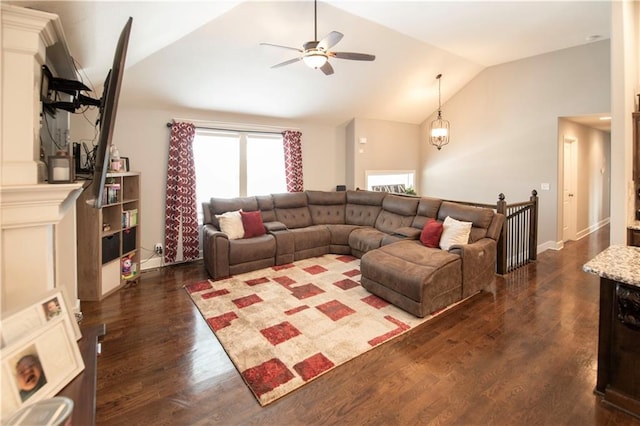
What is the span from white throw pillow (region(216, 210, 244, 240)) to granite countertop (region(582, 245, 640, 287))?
3.89 metres

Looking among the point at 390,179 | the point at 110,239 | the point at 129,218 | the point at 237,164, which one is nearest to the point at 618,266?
the point at 110,239

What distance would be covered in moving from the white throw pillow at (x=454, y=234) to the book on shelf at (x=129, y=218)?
4.04 meters

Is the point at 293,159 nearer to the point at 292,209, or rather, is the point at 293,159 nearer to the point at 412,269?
the point at 292,209

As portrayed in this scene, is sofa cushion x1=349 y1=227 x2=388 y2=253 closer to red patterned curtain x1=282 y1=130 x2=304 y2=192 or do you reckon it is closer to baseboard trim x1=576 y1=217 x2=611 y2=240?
red patterned curtain x1=282 y1=130 x2=304 y2=192

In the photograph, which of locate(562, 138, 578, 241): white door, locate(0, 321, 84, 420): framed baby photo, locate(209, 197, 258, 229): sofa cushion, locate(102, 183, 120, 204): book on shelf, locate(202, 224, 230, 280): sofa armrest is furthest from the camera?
locate(562, 138, 578, 241): white door

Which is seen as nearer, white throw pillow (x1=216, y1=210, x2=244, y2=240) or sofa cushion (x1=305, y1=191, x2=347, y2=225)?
white throw pillow (x1=216, y1=210, x2=244, y2=240)

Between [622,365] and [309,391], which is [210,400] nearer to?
[309,391]

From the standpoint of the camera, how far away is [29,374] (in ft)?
3.51

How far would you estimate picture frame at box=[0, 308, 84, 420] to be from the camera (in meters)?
1.01

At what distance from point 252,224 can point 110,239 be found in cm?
178

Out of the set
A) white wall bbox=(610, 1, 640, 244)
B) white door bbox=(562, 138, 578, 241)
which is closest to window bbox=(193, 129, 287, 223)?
white wall bbox=(610, 1, 640, 244)

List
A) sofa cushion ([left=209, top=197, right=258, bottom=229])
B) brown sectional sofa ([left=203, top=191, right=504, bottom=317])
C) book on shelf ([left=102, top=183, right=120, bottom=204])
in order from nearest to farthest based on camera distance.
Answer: brown sectional sofa ([left=203, top=191, right=504, bottom=317]) → book on shelf ([left=102, top=183, right=120, bottom=204]) → sofa cushion ([left=209, top=197, right=258, bottom=229])

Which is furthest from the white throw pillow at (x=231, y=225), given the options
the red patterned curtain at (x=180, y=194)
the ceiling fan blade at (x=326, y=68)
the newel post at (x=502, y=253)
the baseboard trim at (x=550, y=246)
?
the baseboard trim at (x=550, y=246)

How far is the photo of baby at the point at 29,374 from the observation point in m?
1.04
